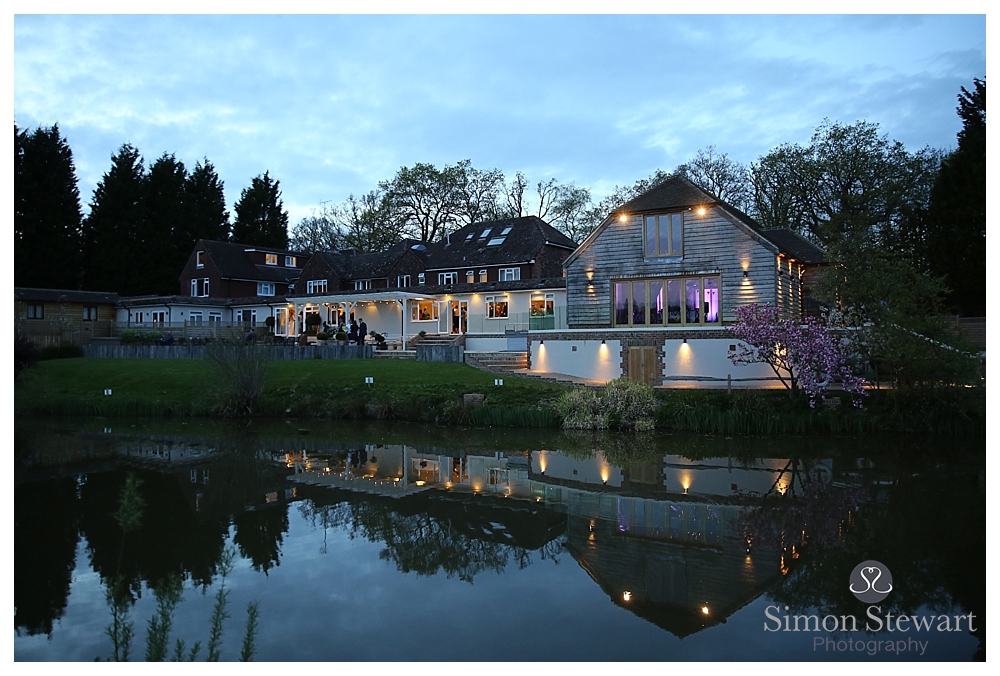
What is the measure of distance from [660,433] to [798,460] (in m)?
4.38

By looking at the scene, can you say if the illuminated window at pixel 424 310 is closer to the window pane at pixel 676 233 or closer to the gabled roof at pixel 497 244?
the gabled roof at pixel 497 244

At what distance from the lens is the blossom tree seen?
58.2ft

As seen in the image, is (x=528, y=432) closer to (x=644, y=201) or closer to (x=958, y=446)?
(x=958, y=446)

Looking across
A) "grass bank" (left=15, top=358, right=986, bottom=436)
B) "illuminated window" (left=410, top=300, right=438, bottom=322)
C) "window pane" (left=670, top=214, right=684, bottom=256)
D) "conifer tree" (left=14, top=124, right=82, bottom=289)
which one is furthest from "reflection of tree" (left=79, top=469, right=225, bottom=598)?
"conifer tree" (left=14, top=124, right=82, bottom=289)

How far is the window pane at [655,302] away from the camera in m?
26.6

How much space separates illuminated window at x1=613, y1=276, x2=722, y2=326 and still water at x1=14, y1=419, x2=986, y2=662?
10.8 metres

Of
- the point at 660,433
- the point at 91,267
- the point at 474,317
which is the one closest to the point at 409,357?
the point at 474,317

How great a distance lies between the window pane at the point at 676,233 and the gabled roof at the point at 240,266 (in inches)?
1278

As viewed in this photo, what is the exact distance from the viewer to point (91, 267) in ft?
178

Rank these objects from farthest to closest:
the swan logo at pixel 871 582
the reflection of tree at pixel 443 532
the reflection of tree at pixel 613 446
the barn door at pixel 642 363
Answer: the barn door at pixel 642 363 → the reflection of tree at pixel 613 446 → the reflection of tree at pixel 443 532 → the swan logo at pixel 871 582

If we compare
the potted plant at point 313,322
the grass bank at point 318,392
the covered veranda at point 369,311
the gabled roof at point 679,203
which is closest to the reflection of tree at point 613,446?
the grass bank at point 318,392

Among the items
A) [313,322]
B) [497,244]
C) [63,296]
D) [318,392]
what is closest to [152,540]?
[318,392]

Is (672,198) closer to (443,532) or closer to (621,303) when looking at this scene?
(621,303)

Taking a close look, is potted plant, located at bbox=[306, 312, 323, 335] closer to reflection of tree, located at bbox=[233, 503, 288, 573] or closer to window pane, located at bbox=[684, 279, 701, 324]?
window pane, located at bbox=[684, 279, 701, 324]
